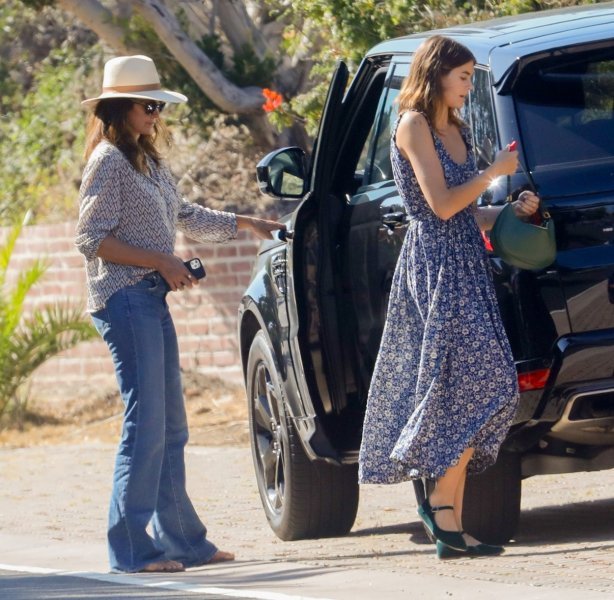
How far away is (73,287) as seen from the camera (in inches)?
555

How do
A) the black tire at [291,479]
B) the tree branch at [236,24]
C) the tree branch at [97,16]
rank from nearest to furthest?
the black tire at [291,479] < the tree branch at [97,16] < the tree branch at [236,24]

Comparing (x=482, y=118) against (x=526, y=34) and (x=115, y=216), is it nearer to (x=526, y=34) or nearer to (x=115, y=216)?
(x=526, y=34)

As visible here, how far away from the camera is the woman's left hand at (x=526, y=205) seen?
5.26 meters

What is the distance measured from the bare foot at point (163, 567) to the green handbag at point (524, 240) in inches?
72.0

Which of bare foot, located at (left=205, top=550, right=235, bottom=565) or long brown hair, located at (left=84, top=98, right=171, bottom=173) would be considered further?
bare foot, located at (left=205, top=550, right=235, bottom=565)

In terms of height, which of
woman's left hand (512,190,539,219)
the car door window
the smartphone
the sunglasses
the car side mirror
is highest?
the sunglasses

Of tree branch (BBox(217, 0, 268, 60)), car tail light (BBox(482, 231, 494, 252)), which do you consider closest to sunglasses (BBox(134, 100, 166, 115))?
car tail light (BBox(482, 231, 494, 252))

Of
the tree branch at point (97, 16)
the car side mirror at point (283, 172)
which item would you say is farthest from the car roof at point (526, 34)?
the tree branch at point (97, 16)

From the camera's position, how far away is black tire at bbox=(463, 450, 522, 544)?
5.91 m

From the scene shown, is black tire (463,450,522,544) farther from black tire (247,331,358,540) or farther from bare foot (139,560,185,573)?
bare foot (139,560,185,573)

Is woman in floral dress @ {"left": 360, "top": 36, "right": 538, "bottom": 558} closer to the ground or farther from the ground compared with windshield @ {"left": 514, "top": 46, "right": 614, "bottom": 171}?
closer to the ground

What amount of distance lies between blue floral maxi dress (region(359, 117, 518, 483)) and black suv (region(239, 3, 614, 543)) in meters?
0.08

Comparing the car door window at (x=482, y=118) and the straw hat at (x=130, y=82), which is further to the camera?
the straw hat at (x=130, y=82)

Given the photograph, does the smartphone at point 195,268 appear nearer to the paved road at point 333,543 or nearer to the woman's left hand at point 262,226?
the woman's left hand at point 262,226
